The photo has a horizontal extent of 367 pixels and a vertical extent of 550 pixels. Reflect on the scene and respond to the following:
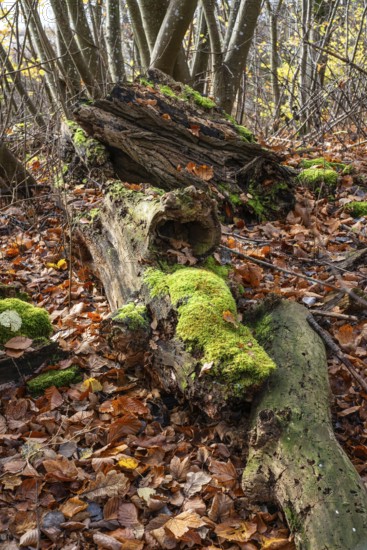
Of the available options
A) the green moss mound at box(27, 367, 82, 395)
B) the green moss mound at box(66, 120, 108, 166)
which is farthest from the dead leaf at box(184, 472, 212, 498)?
the green moss mound at box(66, 120, 108, 166)

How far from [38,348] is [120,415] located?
821 mm

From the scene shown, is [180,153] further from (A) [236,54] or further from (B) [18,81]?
(A) [236,54]

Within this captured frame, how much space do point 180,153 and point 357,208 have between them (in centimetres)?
230

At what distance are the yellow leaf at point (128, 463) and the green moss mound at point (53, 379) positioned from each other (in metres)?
0.89

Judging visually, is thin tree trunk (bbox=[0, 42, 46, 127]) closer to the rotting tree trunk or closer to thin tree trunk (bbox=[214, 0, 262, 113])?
the rotting tree trunk

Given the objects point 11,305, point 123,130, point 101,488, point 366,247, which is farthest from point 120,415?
point 123,130

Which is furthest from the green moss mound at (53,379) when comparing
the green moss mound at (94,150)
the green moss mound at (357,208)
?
the green moss mound at (357,208)

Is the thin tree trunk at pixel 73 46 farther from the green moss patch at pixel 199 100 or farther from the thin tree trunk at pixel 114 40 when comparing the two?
the green moss patch at pixel 199 100

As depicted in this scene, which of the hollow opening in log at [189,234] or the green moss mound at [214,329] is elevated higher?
the hollow opening in log at [189,234]

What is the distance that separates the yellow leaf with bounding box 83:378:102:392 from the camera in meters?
3.41

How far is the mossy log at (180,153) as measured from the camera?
569cm

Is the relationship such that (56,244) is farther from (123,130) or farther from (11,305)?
(11,305)

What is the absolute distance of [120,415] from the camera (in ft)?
10.5

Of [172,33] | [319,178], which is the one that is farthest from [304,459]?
[172,33]
